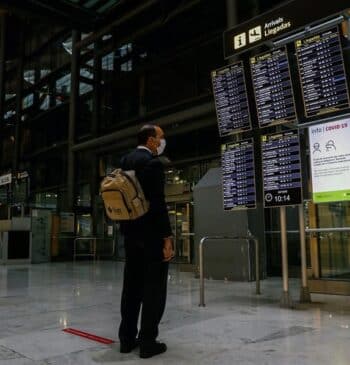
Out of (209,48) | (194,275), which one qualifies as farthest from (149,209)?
(209,48)

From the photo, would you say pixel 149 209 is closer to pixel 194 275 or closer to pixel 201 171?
pixel 194 275

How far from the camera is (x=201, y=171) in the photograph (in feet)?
44.1

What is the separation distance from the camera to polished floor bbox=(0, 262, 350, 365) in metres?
3.22

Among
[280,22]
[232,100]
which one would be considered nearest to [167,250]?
[232,100]

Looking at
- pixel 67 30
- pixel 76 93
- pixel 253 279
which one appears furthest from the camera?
pixel 67 30

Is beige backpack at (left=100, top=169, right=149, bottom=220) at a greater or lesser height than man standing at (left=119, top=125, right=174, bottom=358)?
greater

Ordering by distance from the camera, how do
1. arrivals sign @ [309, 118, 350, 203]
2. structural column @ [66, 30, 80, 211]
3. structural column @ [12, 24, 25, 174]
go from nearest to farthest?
arrivals sign @ [309, 118, 350, 203]
structural column @ [66, 30, 80, 211]
structural column @ [12, 24, 25, 174]

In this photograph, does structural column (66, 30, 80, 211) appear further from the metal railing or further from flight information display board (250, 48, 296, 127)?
flight information display board (250, 48, 296, 127)

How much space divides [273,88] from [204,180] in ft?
12.9

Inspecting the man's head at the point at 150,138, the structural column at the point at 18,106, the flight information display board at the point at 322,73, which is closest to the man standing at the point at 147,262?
the man's head at the point at 150,138

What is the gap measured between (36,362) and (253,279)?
5.47 meters

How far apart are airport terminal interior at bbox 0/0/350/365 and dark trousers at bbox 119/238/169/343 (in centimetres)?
20

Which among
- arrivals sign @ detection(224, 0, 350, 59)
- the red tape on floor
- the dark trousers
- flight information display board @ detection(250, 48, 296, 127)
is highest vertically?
arrivals sign @ detection(224, 0, 350, 59)

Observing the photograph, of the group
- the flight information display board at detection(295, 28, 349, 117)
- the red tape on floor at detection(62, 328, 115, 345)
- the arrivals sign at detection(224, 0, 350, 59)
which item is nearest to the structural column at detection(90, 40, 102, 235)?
the arrivals sign at detection(224, 0, 350, 59)
